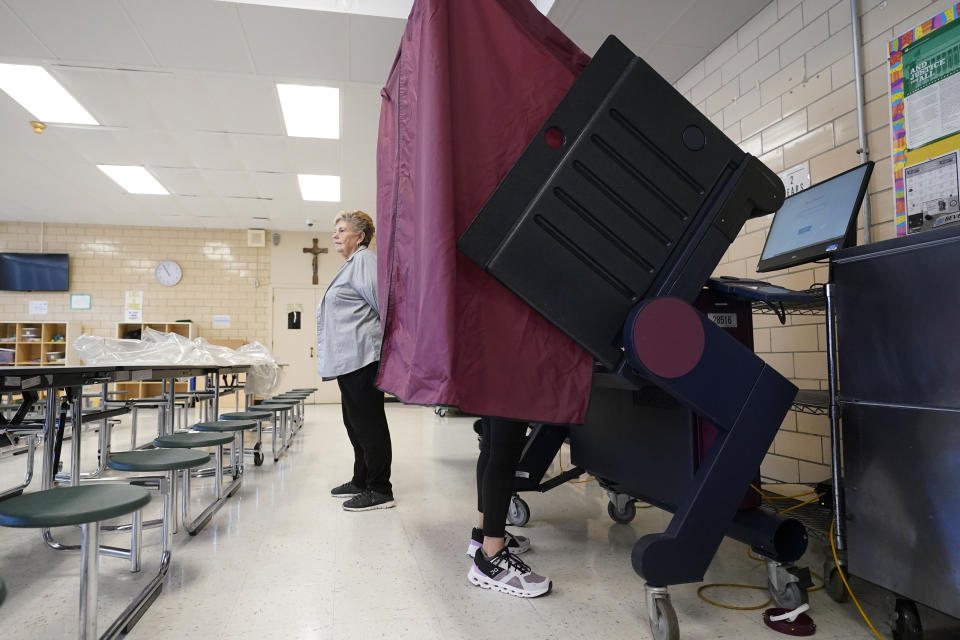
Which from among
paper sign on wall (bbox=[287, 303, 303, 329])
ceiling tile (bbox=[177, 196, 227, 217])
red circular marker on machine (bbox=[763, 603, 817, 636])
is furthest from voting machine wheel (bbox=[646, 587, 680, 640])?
paper sign on wall (bbox=[287, 303, 303, 329])

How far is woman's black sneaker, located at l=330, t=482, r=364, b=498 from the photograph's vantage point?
2803 mm

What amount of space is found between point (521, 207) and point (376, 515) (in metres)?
1.78

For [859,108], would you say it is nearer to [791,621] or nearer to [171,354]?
[791,621]

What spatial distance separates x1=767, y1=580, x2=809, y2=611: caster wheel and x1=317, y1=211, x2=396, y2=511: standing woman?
1.65 m

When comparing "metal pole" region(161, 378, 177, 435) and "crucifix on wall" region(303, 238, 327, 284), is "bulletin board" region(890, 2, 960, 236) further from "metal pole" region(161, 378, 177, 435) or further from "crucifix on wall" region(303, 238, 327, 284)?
"crucifix on wall" region(303, 238, 327, 284)

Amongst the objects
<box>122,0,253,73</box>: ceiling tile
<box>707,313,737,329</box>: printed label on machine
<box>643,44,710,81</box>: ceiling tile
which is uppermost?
<box>122,0,253,73</box>: ceiling tile

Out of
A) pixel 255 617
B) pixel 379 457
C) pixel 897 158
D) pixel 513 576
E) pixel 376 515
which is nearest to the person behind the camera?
pixel 255 617

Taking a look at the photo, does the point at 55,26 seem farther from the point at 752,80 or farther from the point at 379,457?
the point at 752,80

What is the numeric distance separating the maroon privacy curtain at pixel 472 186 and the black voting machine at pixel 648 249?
0.05m

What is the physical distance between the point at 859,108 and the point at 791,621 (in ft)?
7.22

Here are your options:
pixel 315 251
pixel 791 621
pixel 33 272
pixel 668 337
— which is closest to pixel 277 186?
pixel 315 251

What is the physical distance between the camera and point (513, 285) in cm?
115

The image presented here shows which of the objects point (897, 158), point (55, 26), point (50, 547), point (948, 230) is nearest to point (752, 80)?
point (897, 158)

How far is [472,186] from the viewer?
1168 mm
